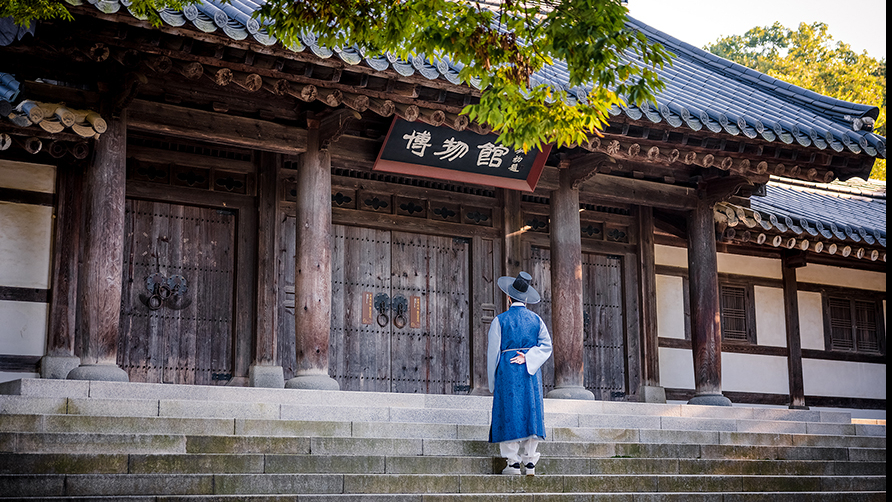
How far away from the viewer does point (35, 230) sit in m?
10.1

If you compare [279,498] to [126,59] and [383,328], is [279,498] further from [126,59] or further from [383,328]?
[383,328]

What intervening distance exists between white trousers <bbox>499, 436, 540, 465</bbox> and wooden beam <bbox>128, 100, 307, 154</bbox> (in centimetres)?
418

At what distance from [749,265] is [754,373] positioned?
163 cm

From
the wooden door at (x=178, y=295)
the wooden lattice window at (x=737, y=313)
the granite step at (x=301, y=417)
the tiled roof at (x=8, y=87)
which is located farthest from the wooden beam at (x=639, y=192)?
the tiled roof at (x=8, y=87)

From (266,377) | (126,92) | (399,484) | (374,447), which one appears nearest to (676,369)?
(266,377)

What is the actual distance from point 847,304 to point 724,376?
2.92 m

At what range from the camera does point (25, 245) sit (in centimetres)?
1002

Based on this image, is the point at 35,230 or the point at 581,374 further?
the point at 581,374

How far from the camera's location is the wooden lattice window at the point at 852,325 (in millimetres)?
15281

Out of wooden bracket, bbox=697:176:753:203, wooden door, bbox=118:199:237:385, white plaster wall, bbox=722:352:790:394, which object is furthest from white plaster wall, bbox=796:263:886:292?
wooden door, bbox=118:199:237:385

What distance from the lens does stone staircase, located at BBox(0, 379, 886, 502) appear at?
631 centimetres

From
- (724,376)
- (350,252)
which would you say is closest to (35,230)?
(350,252)

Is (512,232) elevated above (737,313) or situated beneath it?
elevated above

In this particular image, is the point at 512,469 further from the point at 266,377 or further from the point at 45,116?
the point at 45,116
